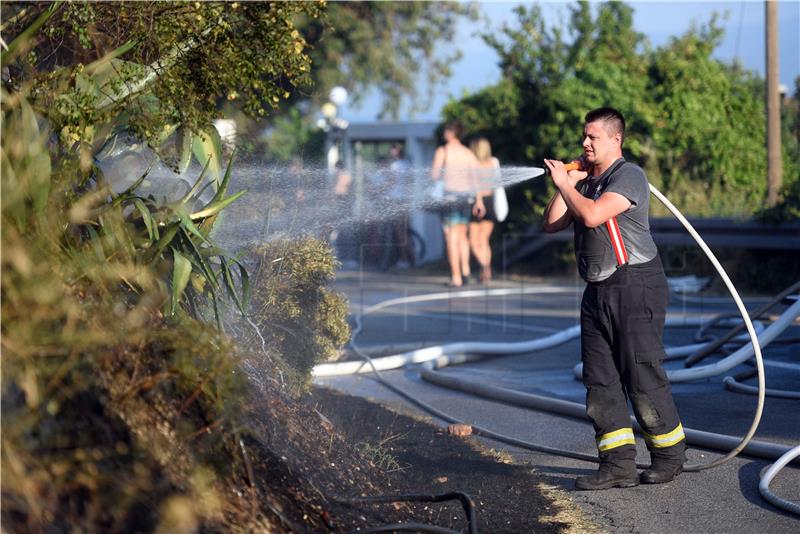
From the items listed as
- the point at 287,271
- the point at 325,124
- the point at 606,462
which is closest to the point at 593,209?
the point at 606,462

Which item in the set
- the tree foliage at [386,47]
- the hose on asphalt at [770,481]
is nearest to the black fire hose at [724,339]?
the hose on asphalt at [770,481]

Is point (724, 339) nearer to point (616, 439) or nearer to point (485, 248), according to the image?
point (616, 439)

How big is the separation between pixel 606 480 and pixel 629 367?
1.73 ft

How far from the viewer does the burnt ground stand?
426cm

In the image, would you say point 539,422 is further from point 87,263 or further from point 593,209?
point 87,263

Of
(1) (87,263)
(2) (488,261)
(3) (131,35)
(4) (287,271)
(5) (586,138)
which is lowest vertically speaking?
(2) (488,261)

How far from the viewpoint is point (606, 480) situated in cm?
488

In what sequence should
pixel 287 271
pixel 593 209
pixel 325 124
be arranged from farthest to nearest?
1. pixel 325 124
2. pixel 287 271
3. pixel 593 209

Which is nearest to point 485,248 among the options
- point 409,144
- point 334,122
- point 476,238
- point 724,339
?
point 476,238

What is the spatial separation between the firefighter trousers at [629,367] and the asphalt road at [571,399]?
19cm

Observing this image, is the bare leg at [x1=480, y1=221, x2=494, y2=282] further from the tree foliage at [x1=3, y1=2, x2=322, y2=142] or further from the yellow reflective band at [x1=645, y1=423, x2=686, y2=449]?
the yellow reflective band at [x1=645, y1=423, x2=686, y2=449]

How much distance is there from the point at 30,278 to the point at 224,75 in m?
2.31

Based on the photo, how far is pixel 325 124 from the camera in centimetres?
2234

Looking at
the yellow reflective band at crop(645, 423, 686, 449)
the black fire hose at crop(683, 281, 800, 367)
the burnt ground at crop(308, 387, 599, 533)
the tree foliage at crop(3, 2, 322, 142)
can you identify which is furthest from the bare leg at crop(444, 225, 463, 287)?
the yellow reflective band at crop(645, 423, 686, 449)
